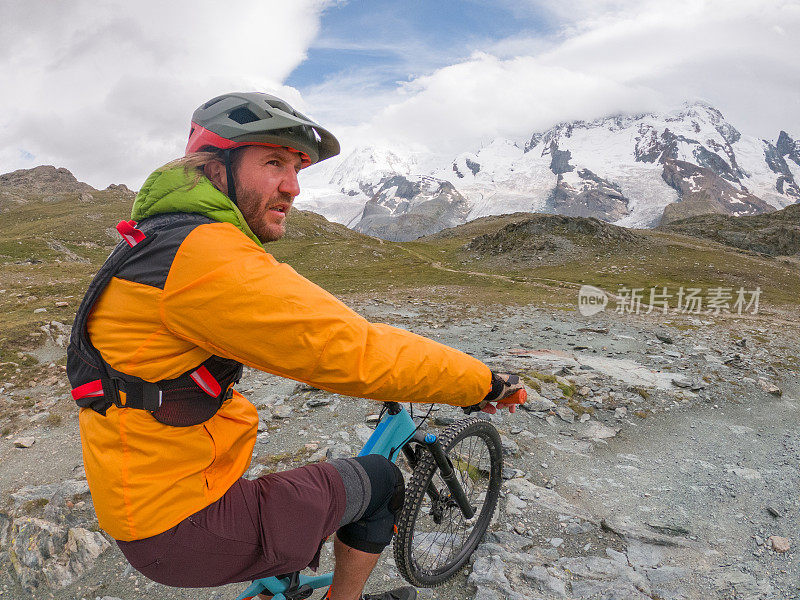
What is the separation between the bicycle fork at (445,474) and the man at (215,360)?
1.26 m

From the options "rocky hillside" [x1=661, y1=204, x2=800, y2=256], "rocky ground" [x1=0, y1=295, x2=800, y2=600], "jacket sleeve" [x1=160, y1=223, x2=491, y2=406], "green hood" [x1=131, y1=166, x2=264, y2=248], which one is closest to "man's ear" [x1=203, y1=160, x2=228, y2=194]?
"green hood" [x1=131, y1=166, x2=264, y2=248]

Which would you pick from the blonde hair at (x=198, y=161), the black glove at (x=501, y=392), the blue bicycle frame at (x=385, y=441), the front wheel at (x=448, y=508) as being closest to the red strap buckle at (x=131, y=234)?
the blonde hair at (x=198, y=161)

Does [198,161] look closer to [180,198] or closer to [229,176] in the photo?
[229,176]

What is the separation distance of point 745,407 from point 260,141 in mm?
14195

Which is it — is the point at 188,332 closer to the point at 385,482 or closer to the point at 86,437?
the point at 86,437

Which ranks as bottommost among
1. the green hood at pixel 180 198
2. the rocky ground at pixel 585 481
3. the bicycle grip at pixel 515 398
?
the rocky ground at pixel 585 481

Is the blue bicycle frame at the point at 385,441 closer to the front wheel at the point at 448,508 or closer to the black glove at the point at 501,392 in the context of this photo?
the front wheel at the point at 448,508

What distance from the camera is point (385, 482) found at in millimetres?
3684

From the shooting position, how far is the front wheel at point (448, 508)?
4.41m

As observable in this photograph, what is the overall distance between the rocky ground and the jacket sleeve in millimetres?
4033

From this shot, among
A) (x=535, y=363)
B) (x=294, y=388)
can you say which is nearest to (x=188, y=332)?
(x=294, y=388)

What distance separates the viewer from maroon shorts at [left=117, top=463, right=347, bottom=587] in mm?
2756

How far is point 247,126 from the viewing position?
2998 mm

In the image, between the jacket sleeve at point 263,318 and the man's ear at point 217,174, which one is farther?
the man's ear at point 217,174
